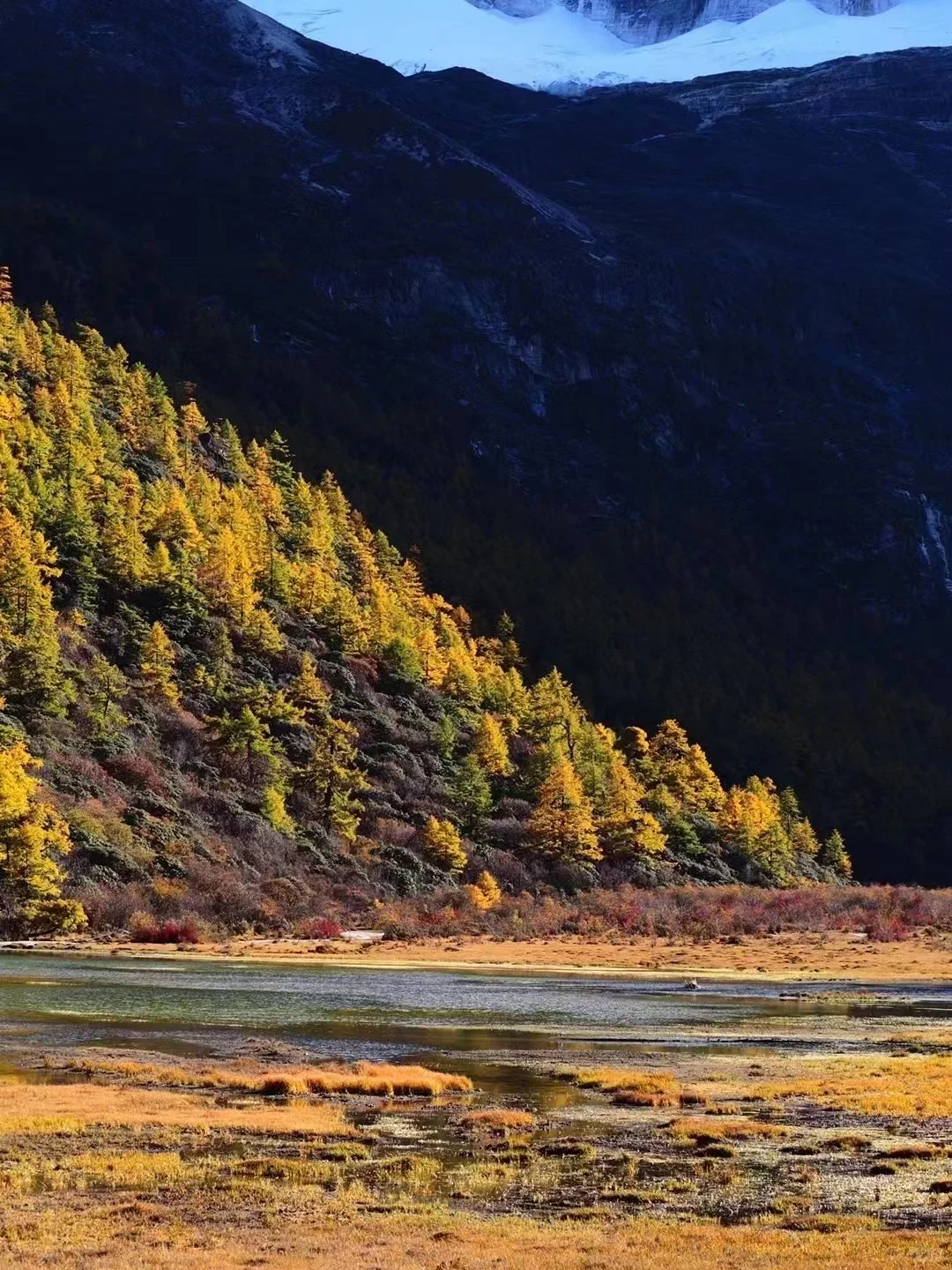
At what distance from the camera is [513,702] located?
147625 millimetres

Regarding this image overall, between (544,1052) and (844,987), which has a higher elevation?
(544,1052)

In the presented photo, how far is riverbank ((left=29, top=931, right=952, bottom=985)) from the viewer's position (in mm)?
77250

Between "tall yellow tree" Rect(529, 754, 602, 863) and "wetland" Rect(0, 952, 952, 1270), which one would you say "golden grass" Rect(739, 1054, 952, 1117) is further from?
"tall yellow tree" Rect(529, 754, 602, 863)

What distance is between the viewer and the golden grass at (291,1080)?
1350 inches

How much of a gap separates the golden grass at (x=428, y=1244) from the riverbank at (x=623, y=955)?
178 feet

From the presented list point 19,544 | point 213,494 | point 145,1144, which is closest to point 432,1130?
point 145,1144

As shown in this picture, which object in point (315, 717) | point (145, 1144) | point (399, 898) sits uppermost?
point (145, 1144)

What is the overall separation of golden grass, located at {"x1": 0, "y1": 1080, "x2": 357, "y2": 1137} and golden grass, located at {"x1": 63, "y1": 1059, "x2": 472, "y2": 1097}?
155 cm

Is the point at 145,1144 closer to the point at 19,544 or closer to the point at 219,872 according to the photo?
the point at 219,872

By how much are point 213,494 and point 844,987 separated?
98972 mm

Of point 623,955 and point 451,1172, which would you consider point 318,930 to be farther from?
point 451,1172

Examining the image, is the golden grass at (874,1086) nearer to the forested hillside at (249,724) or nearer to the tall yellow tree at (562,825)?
the forested hillside at (249,724)

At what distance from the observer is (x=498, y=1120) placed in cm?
3044

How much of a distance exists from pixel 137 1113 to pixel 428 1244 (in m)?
11.0
